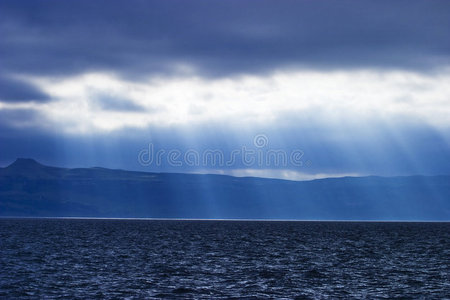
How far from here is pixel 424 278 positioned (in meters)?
55.1

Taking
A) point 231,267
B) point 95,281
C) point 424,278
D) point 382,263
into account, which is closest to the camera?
point 95,281

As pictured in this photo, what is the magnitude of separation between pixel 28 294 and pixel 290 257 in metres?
40.1

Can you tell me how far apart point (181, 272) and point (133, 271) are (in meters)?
4.87

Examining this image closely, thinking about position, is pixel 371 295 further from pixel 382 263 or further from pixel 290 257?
pixel 290 257

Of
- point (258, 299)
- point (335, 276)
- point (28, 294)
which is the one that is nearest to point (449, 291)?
point (335, 276)

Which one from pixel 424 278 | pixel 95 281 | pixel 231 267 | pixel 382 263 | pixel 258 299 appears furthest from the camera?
pixel 382 263

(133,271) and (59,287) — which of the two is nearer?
(59,287)

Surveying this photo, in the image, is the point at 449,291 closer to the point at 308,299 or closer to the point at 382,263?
the point at 308,299

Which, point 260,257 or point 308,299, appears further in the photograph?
point 260,257

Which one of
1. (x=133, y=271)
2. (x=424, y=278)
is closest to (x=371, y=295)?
(x=424, y=278)

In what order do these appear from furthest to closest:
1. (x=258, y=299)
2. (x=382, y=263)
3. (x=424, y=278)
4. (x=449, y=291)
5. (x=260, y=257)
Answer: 1. (x=260, y=257)
2. (x=382, y=263)
3. (x=424, y=278)
4. (x=449, y=291)
5. (x=258, y=299)

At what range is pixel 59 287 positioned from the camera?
153 feet

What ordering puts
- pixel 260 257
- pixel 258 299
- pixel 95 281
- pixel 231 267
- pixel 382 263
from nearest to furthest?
pixel 258 299
pixel 95 281
pixel 231 267
pixel 382 263
pixel 260 257

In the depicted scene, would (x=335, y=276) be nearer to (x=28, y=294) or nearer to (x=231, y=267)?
Result: (x=231, y=267)
